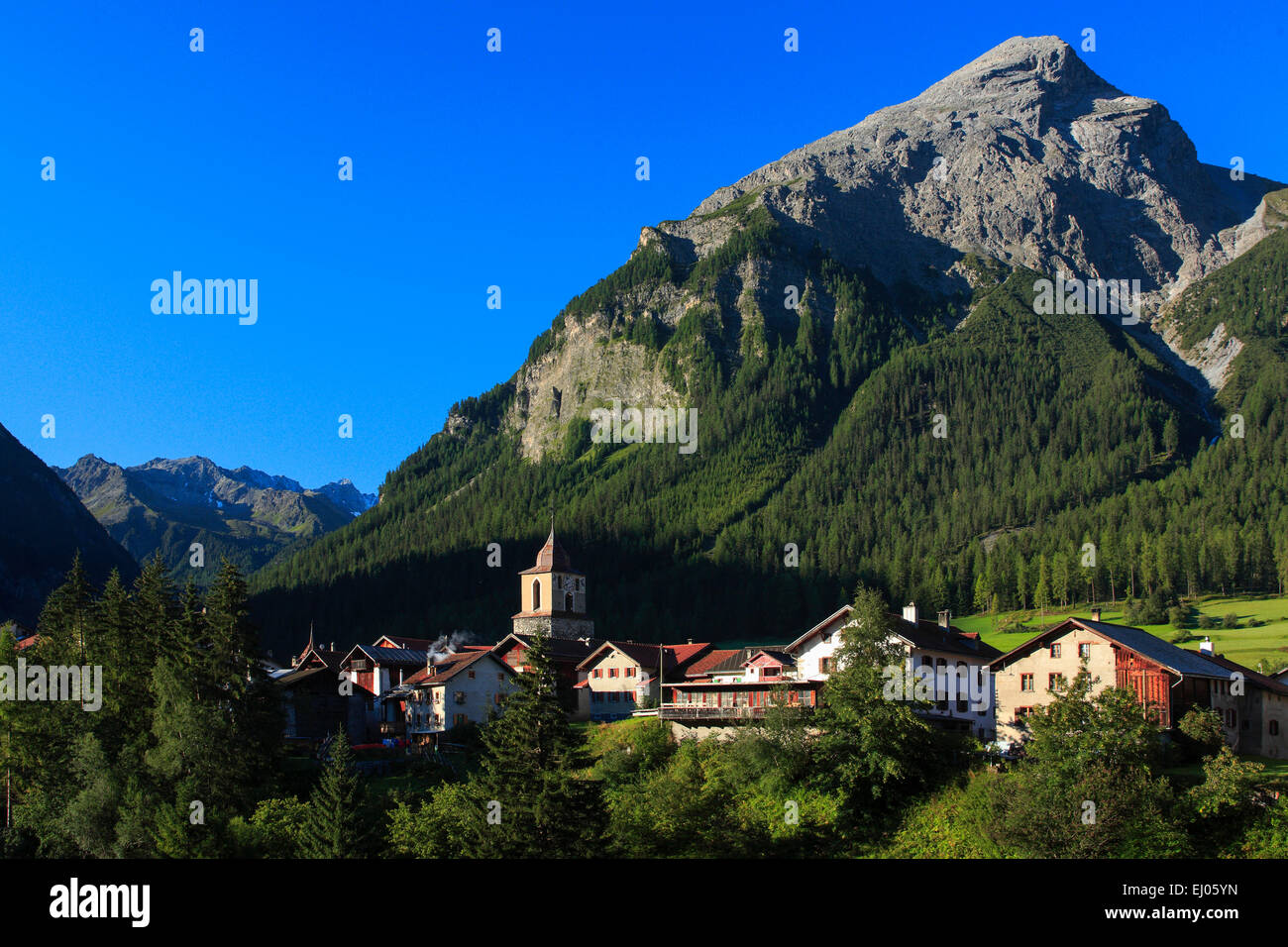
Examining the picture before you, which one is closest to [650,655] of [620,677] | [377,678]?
[620,677]

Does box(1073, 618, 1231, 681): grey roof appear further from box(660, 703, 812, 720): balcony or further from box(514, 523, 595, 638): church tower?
box(514, 523, 595, 638): church tower

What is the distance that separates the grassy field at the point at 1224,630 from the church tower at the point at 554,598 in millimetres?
37399

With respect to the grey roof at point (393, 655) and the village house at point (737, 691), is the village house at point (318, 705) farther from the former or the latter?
the village house at point (737, 691)

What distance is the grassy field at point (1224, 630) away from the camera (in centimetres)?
9725

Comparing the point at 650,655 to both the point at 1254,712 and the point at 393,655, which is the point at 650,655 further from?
the point at 1254,712

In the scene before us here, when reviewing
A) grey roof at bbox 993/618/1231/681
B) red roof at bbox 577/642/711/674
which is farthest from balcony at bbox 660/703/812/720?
red roof at bbox 577/642/711/674

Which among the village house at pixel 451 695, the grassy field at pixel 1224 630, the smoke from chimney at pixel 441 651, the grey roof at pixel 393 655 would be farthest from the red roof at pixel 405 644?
the grassy field at pixel 1224 630
